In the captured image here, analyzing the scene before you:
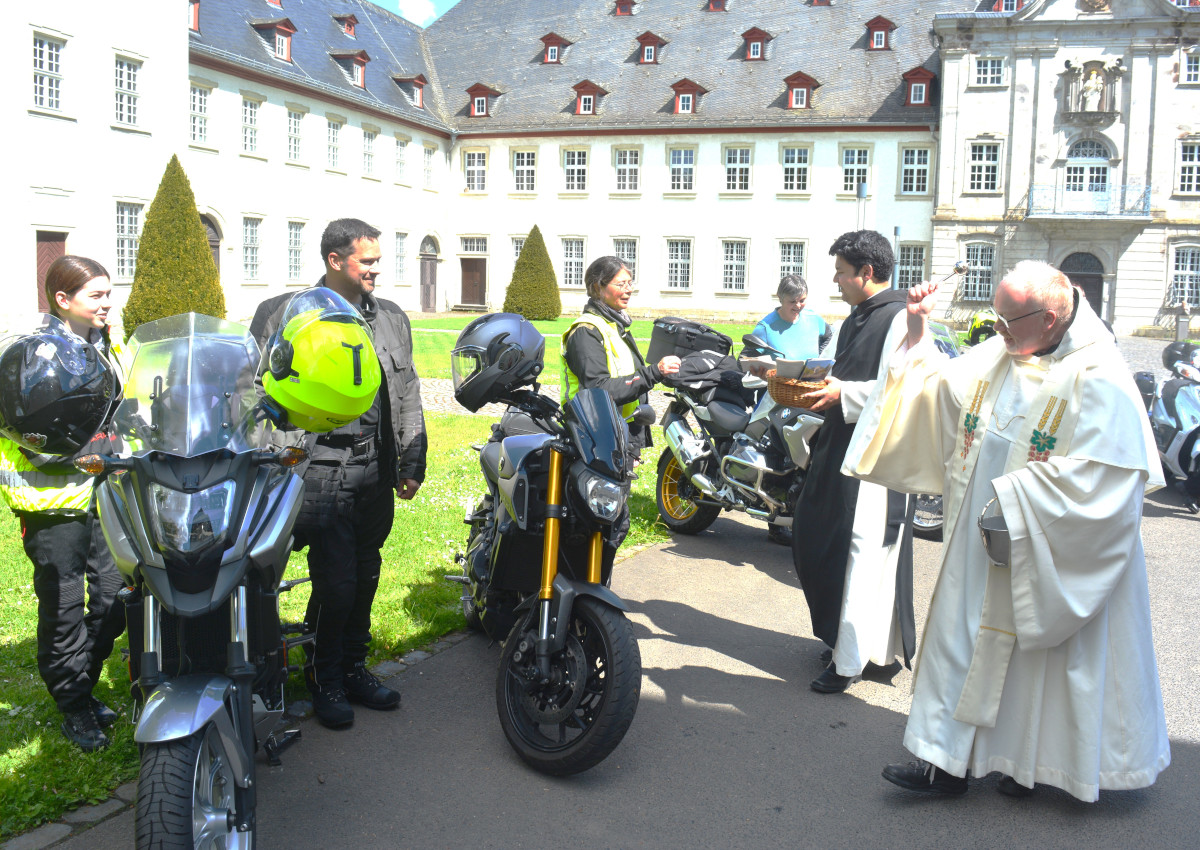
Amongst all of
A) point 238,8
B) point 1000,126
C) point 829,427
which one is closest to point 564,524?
point 829,427

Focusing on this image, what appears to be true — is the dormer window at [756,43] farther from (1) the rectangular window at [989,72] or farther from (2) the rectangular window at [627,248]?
(2) the rectangular window at [627,248]

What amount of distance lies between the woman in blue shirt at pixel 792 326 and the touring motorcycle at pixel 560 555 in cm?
552

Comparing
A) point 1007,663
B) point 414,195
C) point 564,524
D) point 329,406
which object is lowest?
point 1007,663

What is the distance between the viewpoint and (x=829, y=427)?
490 cm

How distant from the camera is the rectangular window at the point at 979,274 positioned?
40.4 m

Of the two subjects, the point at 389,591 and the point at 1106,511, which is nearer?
the point at 1106,511

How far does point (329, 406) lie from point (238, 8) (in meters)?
36.7

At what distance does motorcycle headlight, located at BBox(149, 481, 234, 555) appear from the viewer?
108 inches

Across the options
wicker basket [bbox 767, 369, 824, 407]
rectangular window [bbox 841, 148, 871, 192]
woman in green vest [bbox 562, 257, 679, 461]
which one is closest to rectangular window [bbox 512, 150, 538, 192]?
rectangular window [bbox 841, 148, 871, 192]

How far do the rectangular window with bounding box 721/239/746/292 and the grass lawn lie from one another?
3513 cm

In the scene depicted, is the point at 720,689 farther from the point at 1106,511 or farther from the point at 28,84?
the point at 28,84

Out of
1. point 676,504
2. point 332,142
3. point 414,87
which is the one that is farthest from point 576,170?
point 676,504

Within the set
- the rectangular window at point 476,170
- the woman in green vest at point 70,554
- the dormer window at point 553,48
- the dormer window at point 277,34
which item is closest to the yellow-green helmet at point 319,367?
the woman in green vest at point 70,554

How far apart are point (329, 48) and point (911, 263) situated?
78.7ft
